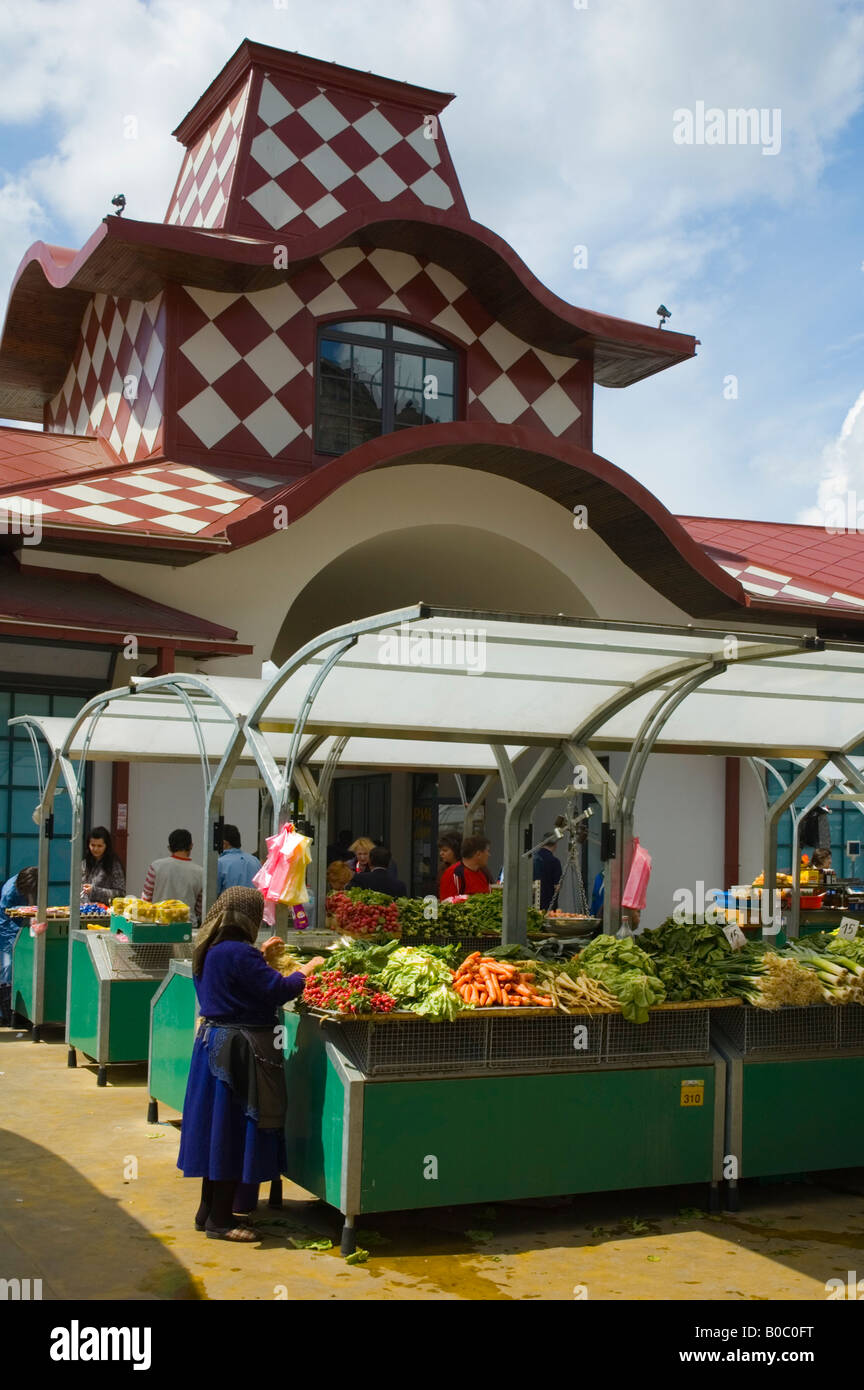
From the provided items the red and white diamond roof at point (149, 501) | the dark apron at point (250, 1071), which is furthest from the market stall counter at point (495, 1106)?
the red and white diamond roof at point (149, 501)

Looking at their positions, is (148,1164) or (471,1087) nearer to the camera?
(471,1087)

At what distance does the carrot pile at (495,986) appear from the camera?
725 centimetres

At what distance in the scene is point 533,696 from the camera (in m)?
9.21

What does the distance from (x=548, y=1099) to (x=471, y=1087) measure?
44cm

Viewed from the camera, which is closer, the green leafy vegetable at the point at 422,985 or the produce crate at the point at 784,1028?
the green leafy vegetable at the point at 422,985

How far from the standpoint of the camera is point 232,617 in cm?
1575

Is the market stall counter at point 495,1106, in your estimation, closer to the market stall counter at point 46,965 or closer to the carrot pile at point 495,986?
the carrot pile at point 495,986

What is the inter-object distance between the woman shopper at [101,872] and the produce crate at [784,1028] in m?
7.44

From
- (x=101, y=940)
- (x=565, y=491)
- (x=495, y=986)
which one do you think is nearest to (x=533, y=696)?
(x=495, y=986)

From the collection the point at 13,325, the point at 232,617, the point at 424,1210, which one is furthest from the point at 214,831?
the point at 13,325

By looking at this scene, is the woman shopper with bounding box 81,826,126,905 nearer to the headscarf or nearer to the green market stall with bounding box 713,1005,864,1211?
the headscarf

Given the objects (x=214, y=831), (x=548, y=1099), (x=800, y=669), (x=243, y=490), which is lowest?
(x=548, y=1099)

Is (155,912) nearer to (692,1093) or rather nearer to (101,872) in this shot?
(101,872)

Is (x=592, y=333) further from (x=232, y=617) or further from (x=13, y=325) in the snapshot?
(x=13, y=325)
